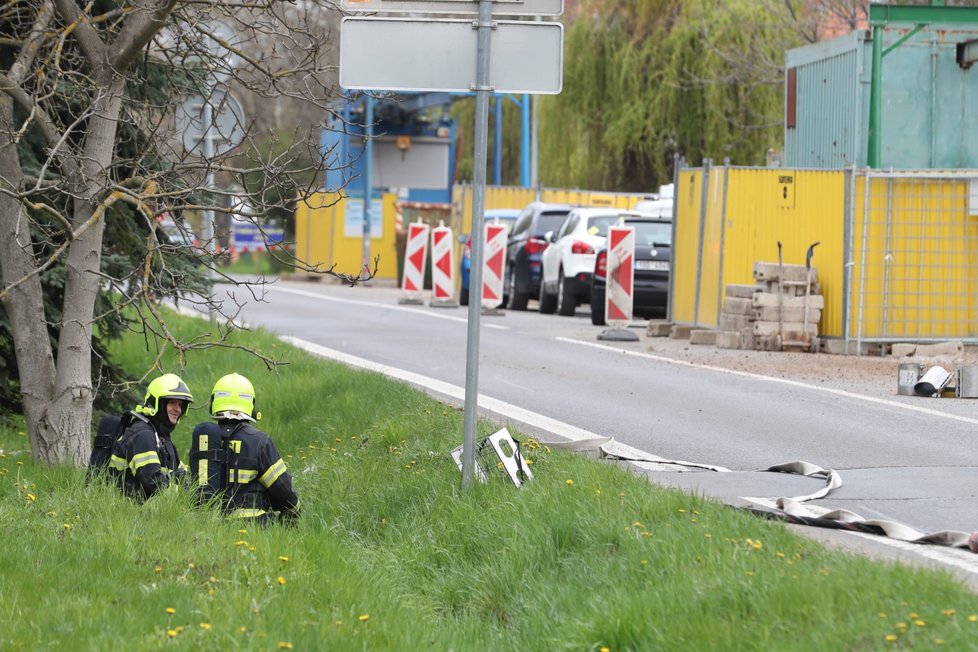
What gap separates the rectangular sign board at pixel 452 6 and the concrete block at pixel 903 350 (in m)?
10.8

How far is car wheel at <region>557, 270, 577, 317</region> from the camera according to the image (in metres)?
26.0

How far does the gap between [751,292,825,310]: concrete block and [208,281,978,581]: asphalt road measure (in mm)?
1523

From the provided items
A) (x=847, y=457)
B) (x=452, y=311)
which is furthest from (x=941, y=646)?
(x=452, y=311)

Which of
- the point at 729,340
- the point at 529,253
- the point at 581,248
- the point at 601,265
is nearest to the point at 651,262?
the point at 581,248

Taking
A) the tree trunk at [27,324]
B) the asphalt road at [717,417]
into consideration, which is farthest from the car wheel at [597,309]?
the tree trunk at [27,324]

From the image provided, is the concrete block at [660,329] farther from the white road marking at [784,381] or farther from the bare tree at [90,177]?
the bare tree at [90,177]

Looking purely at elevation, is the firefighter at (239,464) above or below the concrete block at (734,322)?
below

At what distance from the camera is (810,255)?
58.6 ft

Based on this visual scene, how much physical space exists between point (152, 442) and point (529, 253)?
20.2 meters

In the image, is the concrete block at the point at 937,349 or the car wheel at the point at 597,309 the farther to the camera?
the car wheel at the point at 597,309

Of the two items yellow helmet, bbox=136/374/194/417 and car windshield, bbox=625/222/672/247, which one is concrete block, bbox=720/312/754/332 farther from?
yellow helmet, bbox=136/374/194/417

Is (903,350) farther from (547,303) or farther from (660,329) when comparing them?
(547,303)

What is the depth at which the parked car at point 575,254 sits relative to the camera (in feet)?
83.3

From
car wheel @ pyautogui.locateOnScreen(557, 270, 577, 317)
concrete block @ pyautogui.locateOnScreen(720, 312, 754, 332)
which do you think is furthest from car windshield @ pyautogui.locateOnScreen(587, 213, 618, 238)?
concrete block @ pyautogui.locateOnScreen(720, 312, 754, 332)
